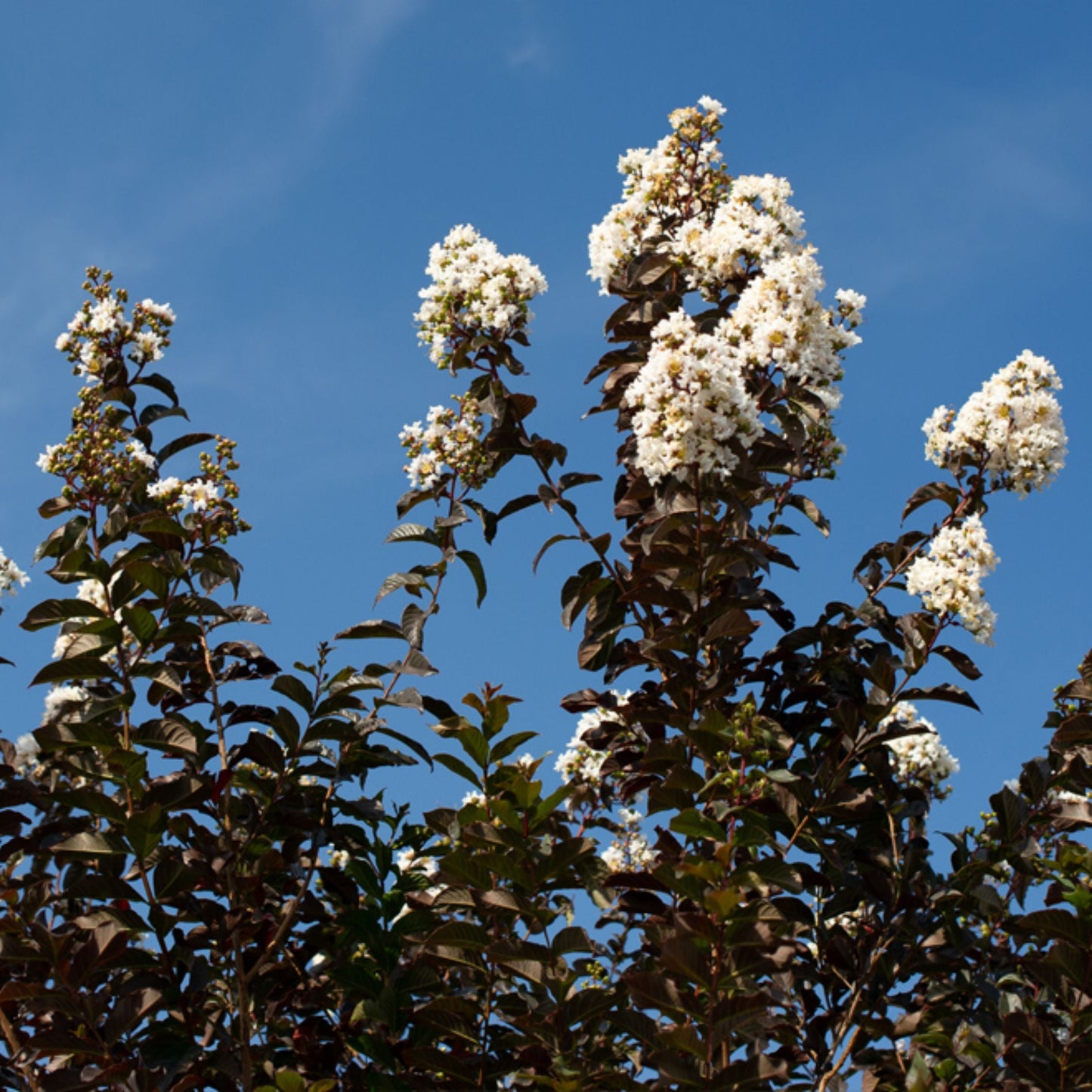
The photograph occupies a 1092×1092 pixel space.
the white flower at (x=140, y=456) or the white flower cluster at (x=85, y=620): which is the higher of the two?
the white flower at (x=140, y=456)

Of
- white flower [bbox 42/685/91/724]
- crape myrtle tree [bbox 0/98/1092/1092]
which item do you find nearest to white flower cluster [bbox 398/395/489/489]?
crape myrtle tree [bbox 0/98/1092/1092]

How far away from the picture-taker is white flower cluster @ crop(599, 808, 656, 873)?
20.3ft

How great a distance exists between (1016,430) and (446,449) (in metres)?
1.85

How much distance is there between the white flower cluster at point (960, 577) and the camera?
3.68 metres

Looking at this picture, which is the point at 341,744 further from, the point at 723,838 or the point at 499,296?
the point at 499,296

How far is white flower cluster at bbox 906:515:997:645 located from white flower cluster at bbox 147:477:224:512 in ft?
7.03

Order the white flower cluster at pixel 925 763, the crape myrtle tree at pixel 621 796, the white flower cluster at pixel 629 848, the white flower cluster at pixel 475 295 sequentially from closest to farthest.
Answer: the crape myrtle tree at pixel 621 796 → the white flower cluster at pixel 475 295 → the white flower cluster at pixel 925 763 → the white flower cluster at pixel 629 848

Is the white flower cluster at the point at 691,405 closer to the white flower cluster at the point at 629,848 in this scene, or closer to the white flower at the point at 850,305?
the white flower at the point at 850,305

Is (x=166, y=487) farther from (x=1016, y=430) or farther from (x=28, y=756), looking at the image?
(x=1016, y=430)

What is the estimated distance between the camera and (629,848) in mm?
6285

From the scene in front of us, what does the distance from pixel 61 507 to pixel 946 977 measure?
3.17 metres

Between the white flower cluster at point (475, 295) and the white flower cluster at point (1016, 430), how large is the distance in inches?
58.9

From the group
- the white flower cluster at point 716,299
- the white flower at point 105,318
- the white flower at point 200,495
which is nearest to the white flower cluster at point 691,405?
the white flower cluster at point 716,299

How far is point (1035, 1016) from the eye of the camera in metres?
3.01
